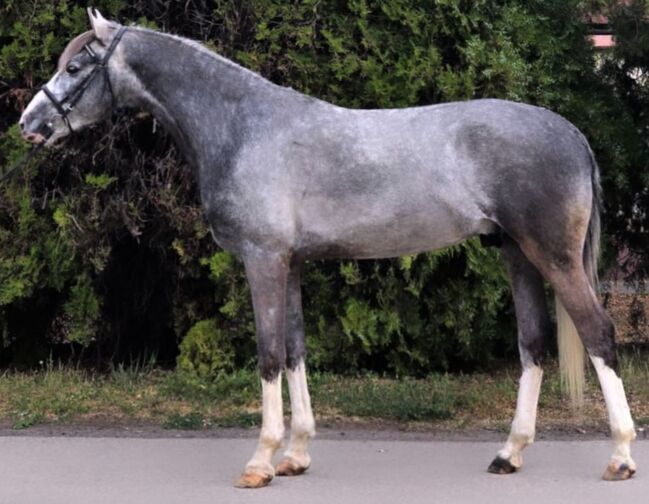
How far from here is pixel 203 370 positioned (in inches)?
327

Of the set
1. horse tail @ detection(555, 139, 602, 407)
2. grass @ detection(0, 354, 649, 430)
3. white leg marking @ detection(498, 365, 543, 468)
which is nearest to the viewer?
horse tail @ detection(555, 139, 602, 407)

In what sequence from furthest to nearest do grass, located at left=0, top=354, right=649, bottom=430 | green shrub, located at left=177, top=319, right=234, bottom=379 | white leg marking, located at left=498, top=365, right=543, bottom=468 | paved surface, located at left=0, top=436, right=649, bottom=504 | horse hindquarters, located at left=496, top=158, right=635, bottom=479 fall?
green shrub, located at left=177, top=319, right=234, bottom=379, grass, located at left=0, top=354, right=649, bottom=430, white leg marking, located at left=498, top=365, right=543, bottom=468, horse hindquarters, located at left=496, top=158, right=635, bottom=479, paved surface, located at left=0, top=436, right=649, bottom=504

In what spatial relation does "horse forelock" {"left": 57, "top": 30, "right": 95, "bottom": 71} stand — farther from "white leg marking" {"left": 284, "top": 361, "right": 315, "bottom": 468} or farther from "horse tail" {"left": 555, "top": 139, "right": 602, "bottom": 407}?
"horse tail" {"left": 555, "top": 139, "right": 602, "bottom": 407}

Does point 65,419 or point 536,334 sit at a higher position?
point 536,334

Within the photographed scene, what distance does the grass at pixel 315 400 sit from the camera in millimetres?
7312

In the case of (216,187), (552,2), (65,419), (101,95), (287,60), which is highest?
(552,2)

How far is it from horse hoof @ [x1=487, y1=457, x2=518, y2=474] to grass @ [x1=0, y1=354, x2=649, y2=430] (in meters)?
1.00

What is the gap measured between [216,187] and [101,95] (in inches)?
30.1

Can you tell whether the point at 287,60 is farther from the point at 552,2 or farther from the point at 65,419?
the point at 65,419

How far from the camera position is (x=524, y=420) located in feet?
20.1

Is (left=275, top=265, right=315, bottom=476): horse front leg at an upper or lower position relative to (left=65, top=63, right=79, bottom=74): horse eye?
lower

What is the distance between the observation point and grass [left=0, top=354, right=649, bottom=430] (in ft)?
24.0

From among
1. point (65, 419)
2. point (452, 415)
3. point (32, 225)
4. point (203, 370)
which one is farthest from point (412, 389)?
point (32, 225)

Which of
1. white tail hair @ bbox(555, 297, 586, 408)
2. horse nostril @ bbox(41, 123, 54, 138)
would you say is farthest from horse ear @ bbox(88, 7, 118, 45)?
white tail hair @ bbox(555, 297, 586, 408)
